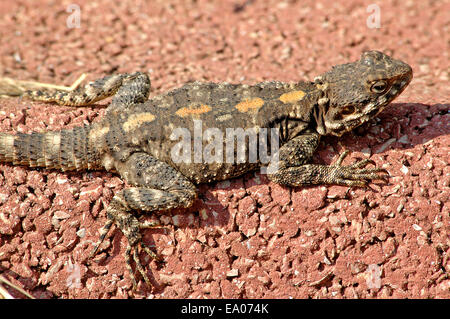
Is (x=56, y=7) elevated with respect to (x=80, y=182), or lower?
elevated

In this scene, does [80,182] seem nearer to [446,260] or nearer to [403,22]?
[446,260]

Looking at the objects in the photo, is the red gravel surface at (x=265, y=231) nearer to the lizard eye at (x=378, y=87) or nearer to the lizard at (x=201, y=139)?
the lizard at (x=201, y=139)

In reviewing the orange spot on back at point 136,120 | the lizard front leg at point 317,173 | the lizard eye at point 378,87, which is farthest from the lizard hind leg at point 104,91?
the lizard eye at point 378,87

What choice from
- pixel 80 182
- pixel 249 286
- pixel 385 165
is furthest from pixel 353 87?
pixel 80 182

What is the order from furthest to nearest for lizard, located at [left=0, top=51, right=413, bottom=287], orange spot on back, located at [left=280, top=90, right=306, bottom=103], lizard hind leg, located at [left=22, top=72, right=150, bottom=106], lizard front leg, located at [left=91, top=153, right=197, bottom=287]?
1. lizard hind leg, located at [left=22, top=72, right=150, bottom=106]
2. orange spot on back, located at [left=280, top=90, right=306, bottom=103]
3. lizard, located at [left=0, top=51, right=413, bottom=287]
4. lizard front leg, located at [left=91, top=153, right=197, bottom=287]

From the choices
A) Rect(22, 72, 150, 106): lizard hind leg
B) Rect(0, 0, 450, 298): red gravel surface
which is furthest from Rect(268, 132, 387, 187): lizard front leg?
Rect(22, 72, 150, 106): lizard hind leg

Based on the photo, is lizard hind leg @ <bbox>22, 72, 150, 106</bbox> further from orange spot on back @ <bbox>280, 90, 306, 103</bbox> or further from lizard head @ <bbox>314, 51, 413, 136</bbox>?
lizard head @ <bbox>314, 51, 413, 136</bbox>
